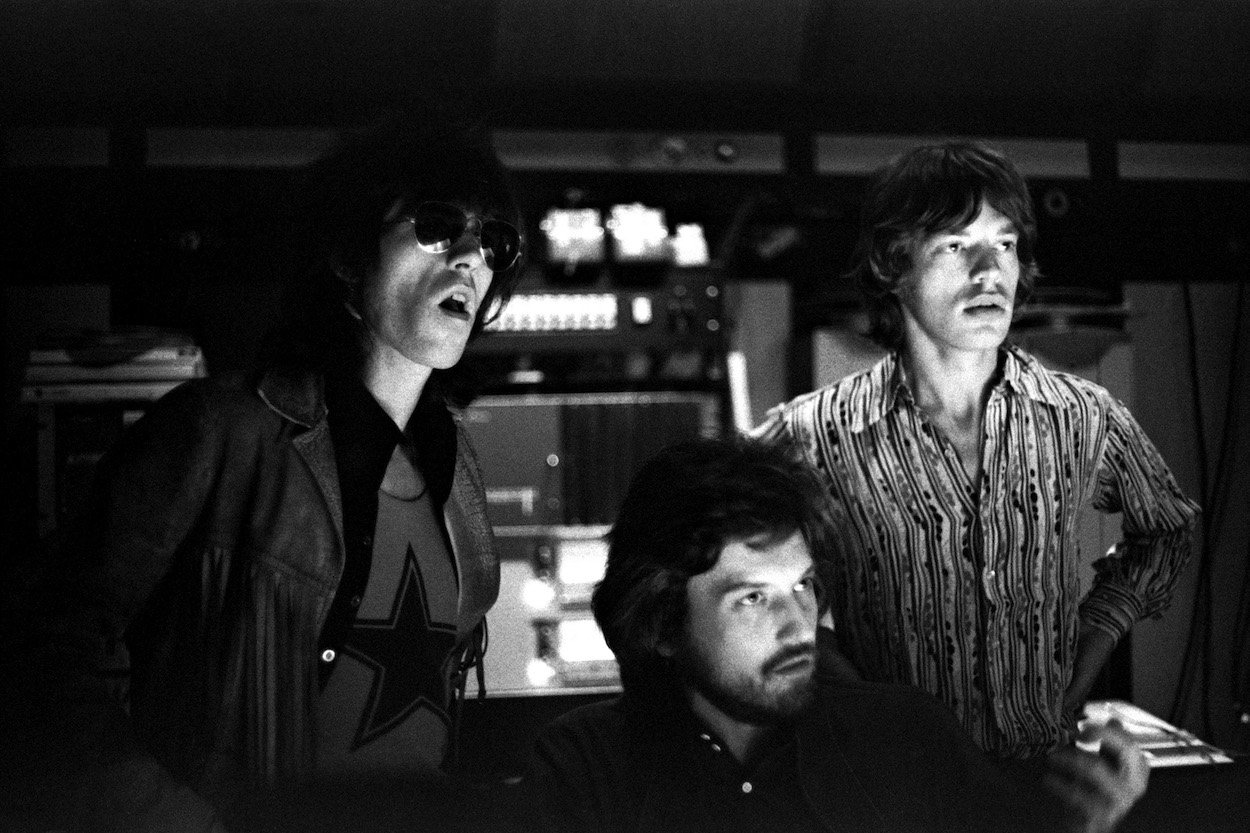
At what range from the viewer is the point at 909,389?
1.73 meters

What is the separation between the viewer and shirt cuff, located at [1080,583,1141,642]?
1.73 meters

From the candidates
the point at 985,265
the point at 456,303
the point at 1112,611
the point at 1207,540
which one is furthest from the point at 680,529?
the point at 1207,540

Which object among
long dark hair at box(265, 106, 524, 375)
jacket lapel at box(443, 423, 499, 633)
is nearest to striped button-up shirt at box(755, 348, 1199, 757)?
jacket lapel at box(443, 423, 499, 633)

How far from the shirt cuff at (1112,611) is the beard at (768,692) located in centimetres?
56

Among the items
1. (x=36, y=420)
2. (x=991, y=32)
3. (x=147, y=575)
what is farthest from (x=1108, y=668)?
(x=36, y=420)

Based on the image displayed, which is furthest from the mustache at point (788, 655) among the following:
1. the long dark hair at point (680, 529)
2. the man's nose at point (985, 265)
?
the man's nose at point (985, 265)

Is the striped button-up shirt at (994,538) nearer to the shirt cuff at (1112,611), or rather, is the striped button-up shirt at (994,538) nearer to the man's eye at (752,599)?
the shirt cuff at (1112,611)

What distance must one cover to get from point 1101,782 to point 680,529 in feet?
2.10

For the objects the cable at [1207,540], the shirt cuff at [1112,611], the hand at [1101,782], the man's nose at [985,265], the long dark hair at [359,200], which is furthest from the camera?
the cable at [1207,540]

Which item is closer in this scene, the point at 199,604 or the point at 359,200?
the point at 199,604

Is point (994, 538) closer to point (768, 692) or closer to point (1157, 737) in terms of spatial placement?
point (768, 692)

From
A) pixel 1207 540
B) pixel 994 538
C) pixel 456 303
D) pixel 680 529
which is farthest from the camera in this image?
pixel 1207 540

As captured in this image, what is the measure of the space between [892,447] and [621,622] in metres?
0.52

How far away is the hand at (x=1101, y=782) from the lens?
1336 mm
